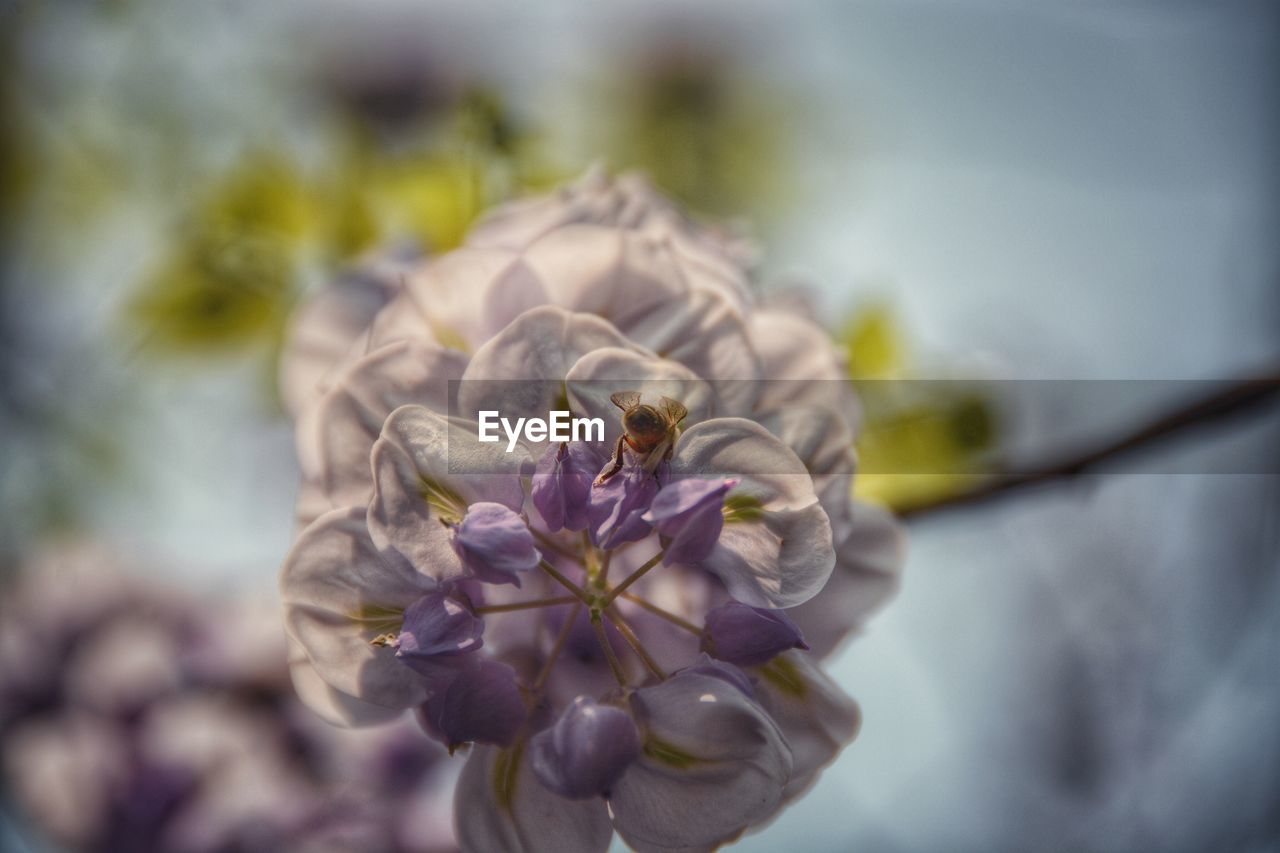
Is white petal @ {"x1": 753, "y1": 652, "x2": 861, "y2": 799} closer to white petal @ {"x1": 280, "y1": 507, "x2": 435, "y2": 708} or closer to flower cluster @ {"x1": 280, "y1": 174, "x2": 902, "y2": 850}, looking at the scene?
flower cluster @ {"x1": 280, "y1": 174, "x2": 902, "y2": 850}

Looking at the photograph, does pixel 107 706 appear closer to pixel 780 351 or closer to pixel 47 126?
pixel 47 126

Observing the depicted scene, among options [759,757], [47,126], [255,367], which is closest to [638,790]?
[759,757]

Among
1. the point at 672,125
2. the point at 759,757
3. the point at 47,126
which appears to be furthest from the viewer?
the point at 672,125

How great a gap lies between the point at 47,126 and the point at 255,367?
12.1 inches

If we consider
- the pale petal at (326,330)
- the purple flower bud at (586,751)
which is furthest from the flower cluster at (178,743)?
the purple flower bud at (586,751)

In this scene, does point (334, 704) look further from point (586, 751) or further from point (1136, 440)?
point (1136, 440)

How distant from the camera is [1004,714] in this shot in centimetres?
76

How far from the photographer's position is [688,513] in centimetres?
24

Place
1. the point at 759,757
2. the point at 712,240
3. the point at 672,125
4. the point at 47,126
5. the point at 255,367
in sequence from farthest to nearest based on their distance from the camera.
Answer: the point at 672,125
the point at 47,126
the point at 255,367
the point at 712,240
the point at 759,757

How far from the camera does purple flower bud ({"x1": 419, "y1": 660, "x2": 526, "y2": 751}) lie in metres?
Result: 0.26

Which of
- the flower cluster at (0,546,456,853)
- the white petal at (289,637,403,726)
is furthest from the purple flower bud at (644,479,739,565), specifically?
the flower cluster at (0,546,456,853)

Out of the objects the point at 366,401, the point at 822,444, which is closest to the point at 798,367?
the point at 822,444

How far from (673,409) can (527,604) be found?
7cm

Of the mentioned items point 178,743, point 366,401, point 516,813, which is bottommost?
point 178,743
